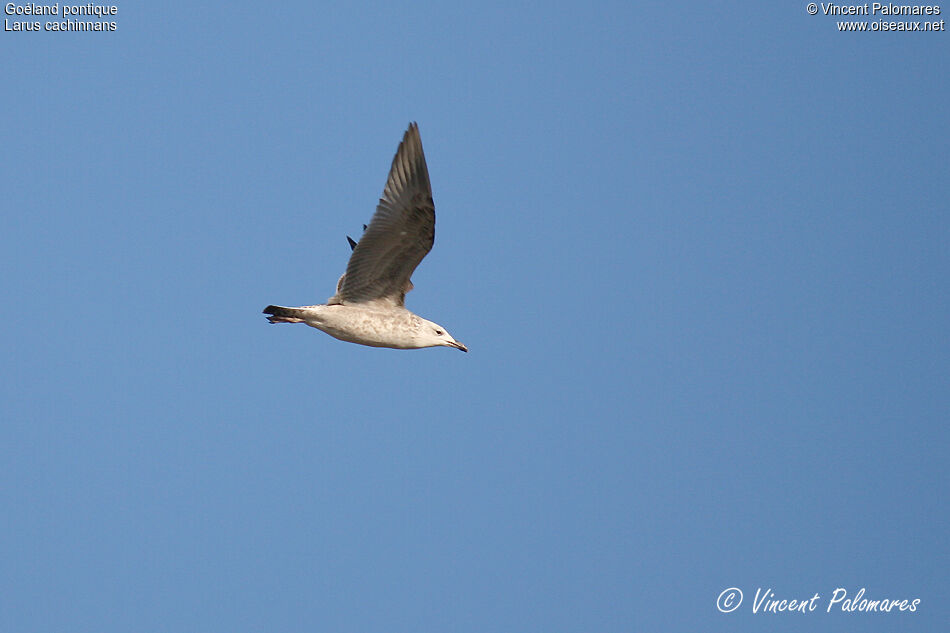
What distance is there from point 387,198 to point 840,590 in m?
8.03

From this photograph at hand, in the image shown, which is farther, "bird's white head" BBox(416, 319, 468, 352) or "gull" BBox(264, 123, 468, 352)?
"bird's white head" BBox(416, 319, 468, 352)

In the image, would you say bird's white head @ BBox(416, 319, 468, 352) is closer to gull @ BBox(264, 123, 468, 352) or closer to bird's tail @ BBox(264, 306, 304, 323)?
gull @ BBox(264, 123, 468, 352)

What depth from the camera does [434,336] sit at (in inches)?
666

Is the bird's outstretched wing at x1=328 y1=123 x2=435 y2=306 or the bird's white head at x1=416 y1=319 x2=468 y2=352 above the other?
the bird's outstretched wing at x1=328 y1=123 x2=435 y2=306

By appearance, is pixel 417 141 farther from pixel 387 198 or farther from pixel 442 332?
pixel 442 332

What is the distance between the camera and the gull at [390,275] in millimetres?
15656

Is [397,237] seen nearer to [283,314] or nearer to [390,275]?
[390,275]

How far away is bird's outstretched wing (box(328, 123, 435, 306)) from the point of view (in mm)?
15625

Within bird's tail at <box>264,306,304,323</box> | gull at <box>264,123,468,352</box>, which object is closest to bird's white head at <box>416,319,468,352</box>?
gull at <box>264,123,468,352</box>

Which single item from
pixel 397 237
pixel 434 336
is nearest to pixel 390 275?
pixel 397 237

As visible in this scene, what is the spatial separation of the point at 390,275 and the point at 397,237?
63 centimetres

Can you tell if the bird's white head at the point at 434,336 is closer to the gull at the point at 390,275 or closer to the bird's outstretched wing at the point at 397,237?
the gull at the point at 390,275

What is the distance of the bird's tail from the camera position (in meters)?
16.5

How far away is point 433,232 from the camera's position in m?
15.9
